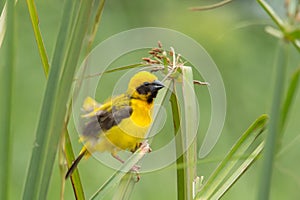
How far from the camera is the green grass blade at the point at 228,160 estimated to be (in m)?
0.75

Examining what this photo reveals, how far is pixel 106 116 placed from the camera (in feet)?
3.49

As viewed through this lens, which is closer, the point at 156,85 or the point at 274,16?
the point at 274,16

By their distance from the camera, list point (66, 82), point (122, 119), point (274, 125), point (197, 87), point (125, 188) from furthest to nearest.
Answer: point (197, 87) → point (122, 119) → point (125, 188) → point (66, 82) → point (274, 125)

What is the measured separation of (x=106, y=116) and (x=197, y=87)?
6.11ft

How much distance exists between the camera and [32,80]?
319 cm

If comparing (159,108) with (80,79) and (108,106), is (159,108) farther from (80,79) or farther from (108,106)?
(108,106)

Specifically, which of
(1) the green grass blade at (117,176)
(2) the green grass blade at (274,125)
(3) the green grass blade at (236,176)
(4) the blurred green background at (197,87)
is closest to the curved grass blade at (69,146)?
(1) the green grass blade at (117,176)

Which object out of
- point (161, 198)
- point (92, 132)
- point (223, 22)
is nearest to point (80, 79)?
point (92, 132)

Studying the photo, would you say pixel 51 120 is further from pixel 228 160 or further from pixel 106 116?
pixel 106 116

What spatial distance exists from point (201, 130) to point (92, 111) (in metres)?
1.82

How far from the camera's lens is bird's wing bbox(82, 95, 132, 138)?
1.00 m

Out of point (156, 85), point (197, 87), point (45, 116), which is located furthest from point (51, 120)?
point (197, 87)

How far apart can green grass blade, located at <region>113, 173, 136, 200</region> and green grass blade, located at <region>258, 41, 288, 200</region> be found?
0.72 feet

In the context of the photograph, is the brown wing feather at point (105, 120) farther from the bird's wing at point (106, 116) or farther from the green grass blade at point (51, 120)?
the green grass blade at point (51, 120)
